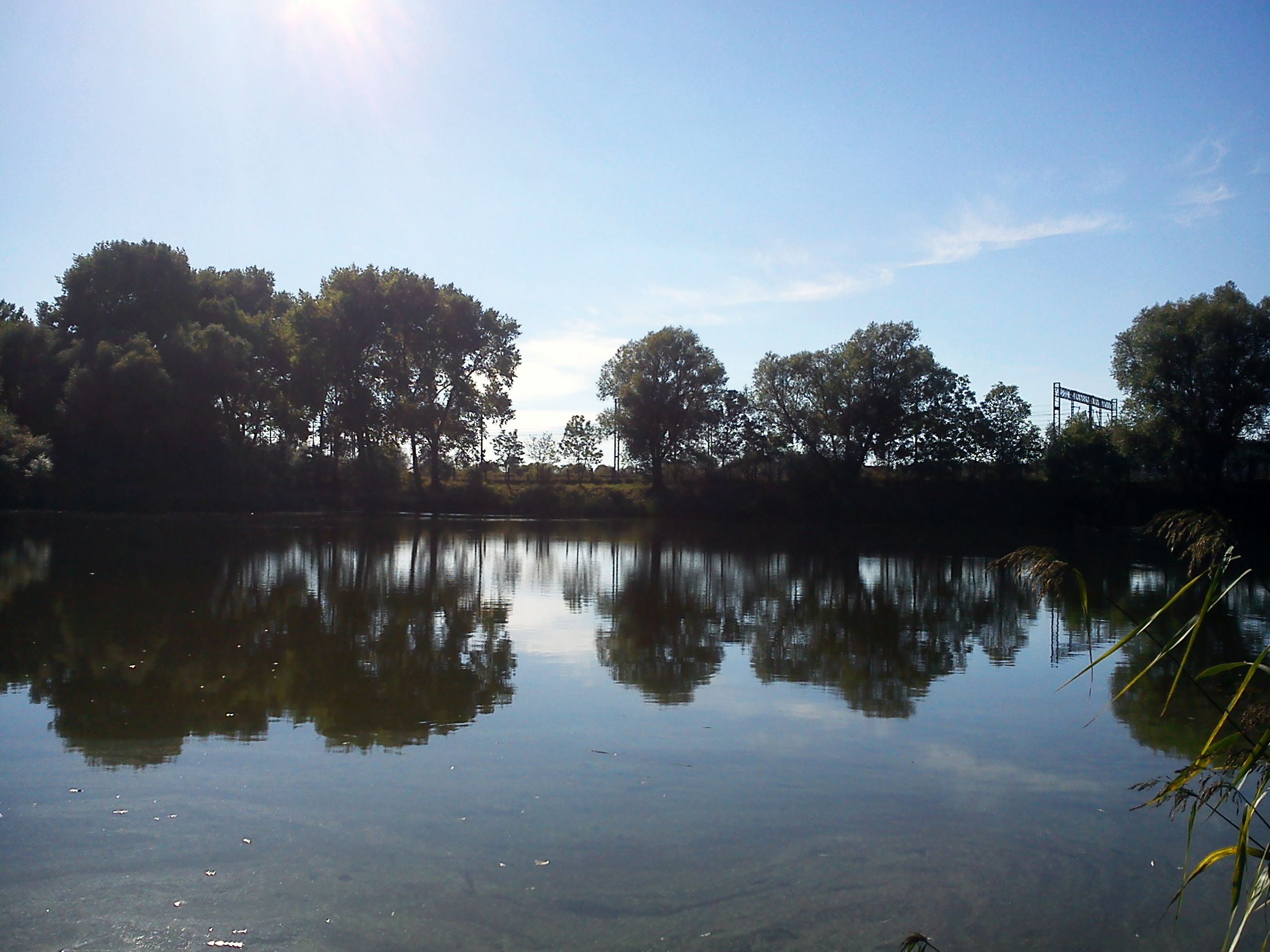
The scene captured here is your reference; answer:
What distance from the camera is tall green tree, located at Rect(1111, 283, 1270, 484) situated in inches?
1841

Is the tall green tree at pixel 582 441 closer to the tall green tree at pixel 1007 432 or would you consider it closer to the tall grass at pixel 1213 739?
the tall green tree at pixel 1007 432

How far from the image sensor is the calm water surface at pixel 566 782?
194 inches

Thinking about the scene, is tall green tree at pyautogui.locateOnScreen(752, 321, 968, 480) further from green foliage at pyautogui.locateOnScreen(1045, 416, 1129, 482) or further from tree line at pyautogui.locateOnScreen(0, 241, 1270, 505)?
green foliage at pyautogui.locateOnScreen(1045, 416, 1129, 482)

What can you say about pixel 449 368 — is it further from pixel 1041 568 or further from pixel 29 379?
pixel 1041 568

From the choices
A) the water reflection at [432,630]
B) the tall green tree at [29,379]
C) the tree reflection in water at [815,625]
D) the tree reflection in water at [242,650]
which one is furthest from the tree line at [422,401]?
the tree reflection in water at [815,625]

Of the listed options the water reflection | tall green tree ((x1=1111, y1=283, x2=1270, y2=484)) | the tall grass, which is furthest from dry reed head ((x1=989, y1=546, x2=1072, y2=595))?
tall green tree ((x1=1111, y1=283, x2=1270, y2=484))

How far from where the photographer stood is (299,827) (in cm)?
592

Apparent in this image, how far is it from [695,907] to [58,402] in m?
48.9

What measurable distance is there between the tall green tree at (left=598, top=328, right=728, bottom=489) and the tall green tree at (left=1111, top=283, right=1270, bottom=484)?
23.6 m

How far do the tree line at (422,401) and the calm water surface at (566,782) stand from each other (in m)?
32.6

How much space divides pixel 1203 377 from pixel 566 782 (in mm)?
50308

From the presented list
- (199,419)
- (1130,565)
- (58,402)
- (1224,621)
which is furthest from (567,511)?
(1224,621)

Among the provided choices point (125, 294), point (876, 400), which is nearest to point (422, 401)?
point (125, 294)

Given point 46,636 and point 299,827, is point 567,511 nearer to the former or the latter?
point 46,636
